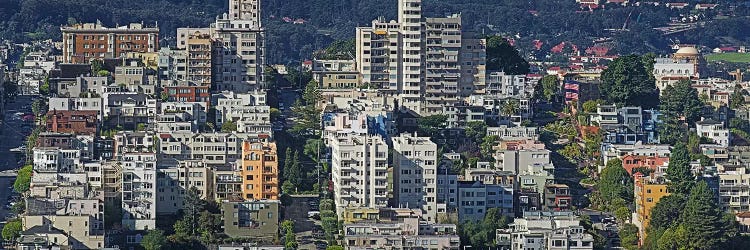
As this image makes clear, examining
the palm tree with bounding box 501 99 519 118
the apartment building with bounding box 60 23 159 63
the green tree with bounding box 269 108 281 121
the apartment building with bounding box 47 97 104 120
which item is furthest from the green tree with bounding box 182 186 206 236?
the apartment building with bounding box 60 23 159 63

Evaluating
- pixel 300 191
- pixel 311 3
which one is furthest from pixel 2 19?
pixel 300 191

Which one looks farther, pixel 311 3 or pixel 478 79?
pixel 311 3

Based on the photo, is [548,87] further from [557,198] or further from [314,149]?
[557,198]

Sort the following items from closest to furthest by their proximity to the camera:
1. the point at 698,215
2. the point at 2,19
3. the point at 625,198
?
the point at 698,215
the point at 625,198
the point at 2,19

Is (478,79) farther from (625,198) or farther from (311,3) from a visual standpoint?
(311,3)

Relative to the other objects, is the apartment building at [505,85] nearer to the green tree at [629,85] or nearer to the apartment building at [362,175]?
the green tree at [629,85]

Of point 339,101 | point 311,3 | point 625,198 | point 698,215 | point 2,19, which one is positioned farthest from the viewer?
point 311,3
